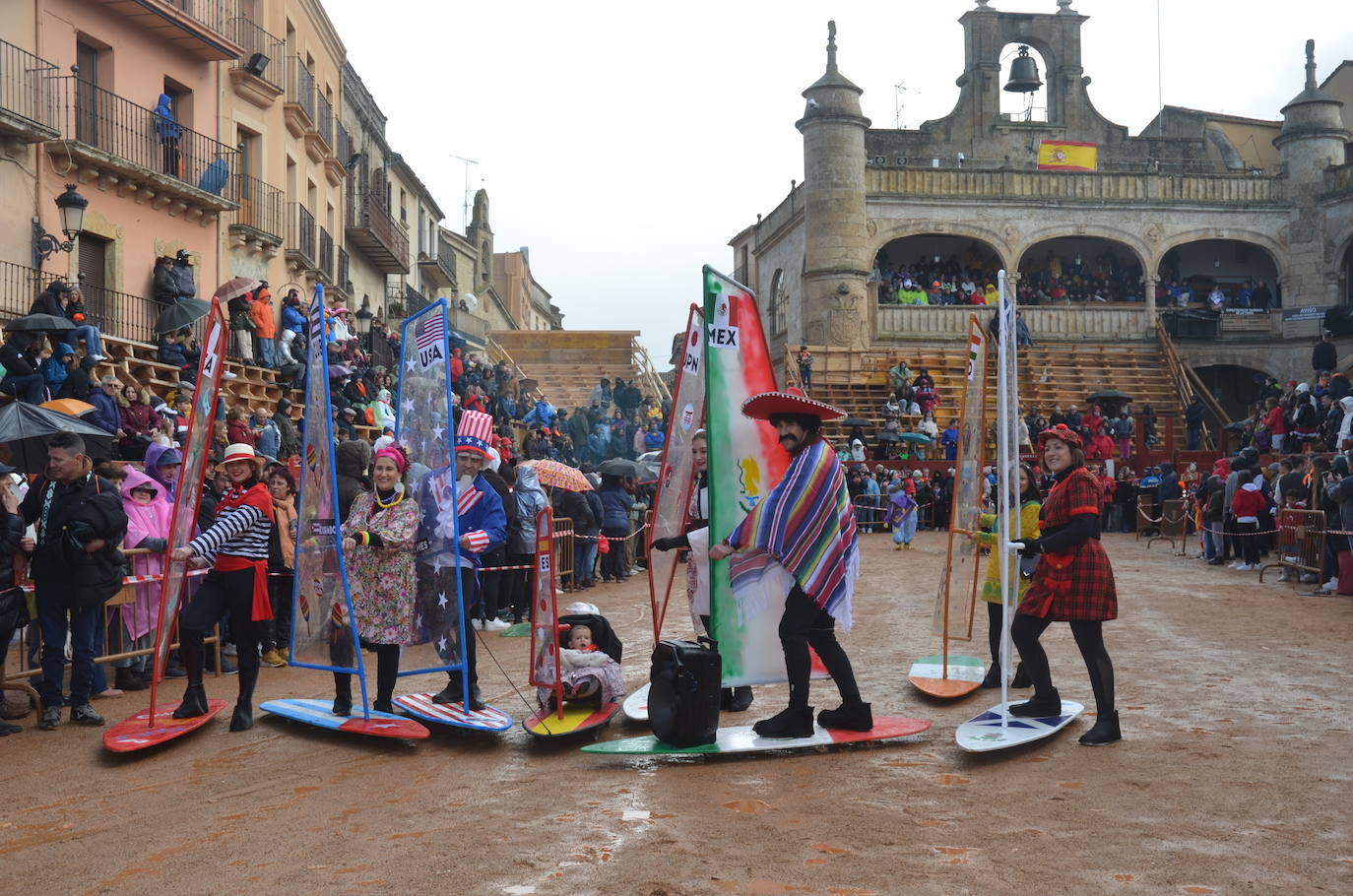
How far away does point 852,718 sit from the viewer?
6.94m

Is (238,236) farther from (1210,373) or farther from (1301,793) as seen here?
(1210,373)

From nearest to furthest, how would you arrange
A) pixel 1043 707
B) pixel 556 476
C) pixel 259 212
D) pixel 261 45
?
pixel 1043 707 → pixel 556 476 → pixel 259 212 → pixel 261 45

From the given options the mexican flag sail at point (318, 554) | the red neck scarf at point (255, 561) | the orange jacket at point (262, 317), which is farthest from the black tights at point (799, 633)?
the orange jacket at point (262, 317)

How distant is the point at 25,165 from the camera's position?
18.1 m

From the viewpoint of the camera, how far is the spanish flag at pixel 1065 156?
39.4 m

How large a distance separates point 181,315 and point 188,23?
6.73m

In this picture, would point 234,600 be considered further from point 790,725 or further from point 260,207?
point 260,207

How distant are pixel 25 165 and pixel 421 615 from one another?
46.3 ft

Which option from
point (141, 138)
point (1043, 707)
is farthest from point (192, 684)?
point (141, 138)

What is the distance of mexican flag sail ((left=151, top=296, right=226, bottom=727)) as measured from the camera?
7.50 meters

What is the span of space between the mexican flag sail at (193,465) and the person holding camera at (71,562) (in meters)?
0.51

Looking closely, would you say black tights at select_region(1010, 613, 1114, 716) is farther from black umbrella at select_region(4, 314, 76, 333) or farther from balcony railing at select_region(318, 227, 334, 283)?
balcony railing at select_region(318, 227, 334, 283)

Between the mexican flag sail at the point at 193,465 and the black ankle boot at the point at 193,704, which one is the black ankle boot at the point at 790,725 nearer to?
the black ankle boot at the point at 193,704

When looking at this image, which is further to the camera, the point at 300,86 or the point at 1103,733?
the point at 300,86
